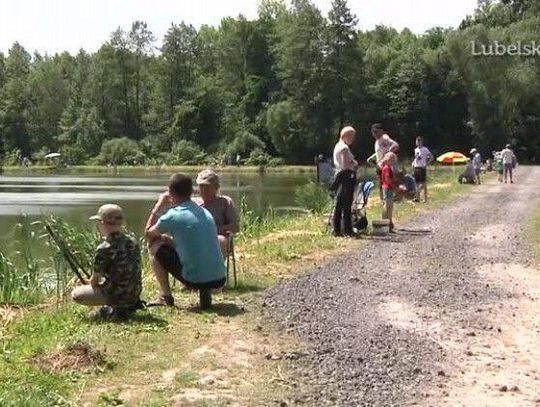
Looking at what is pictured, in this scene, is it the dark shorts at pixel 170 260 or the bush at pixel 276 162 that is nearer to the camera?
the dark shorts at pixel 170 260

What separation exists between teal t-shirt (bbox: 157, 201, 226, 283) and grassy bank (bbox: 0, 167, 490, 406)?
328 millimetres

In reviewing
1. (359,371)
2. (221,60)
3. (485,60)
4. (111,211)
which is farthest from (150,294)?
(221,60)

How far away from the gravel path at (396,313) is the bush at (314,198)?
285 inches

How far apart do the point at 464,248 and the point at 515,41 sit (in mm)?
61403

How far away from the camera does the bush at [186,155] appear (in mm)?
88500

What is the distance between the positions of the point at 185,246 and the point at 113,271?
821 mm

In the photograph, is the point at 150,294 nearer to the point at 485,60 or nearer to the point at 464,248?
the point at 464,248

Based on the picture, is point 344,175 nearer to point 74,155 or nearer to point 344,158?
point 344,158

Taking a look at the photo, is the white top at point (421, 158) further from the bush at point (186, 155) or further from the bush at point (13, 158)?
the bush at point (13, 158)

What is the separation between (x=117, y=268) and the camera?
7.08m

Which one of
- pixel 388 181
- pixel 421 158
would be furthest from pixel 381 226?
pixel 421 158

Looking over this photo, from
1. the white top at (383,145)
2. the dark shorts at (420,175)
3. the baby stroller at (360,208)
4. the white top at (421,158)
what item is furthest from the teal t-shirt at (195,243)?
the white top at (421,158)

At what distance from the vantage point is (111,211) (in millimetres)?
7066

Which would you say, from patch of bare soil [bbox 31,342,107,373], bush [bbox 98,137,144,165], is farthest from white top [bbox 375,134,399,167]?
bush [bbox 98,137,144,165]
